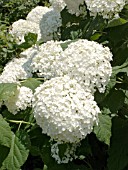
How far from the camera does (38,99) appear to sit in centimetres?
242

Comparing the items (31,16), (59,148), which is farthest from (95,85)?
(31,16)

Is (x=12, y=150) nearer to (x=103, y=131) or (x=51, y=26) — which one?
(x=103, y=131)

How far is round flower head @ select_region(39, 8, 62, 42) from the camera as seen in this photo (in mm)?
3879

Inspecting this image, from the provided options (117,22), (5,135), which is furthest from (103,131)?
(117,22)

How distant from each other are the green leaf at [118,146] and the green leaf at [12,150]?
24.9 inches

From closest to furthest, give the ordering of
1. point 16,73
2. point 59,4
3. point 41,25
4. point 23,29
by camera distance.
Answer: point 16,73
point 59,4
point 41,25
point 23,29

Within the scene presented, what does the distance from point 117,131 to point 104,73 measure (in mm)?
570

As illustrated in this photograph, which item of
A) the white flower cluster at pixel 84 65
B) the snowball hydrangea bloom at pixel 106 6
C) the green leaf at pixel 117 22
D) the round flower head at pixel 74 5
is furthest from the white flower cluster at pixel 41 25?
the white flower cluster at pixel 84 65

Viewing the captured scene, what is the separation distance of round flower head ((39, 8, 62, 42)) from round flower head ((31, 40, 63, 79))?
1.02 metres

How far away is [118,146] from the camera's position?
2.92 m

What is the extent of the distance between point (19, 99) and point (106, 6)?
80 centimetres

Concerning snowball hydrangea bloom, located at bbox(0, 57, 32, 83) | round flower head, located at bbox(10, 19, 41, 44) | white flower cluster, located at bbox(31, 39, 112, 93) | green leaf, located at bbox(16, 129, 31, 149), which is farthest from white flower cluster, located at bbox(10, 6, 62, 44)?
green leaf, located at bbox(16, 129, 31, 149)

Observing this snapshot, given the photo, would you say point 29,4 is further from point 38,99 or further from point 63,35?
point 38,99

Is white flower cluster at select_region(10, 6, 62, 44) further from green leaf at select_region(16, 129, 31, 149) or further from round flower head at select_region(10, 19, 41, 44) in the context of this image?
green leaf at select_region(16, 129, 31, 149)
